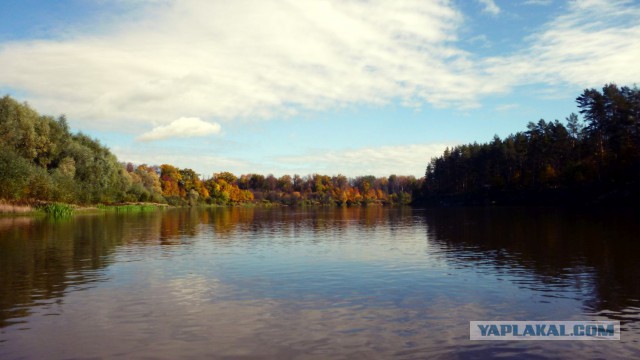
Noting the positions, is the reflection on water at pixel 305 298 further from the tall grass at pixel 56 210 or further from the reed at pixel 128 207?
the reed at pixel 128 207

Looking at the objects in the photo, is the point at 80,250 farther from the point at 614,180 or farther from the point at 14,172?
the point at 614,180

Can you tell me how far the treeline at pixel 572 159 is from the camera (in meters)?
102

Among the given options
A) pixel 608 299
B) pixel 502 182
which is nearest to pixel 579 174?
pixel 502 182

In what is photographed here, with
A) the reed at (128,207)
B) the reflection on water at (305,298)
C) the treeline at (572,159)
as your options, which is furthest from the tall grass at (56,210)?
the treeline at (572,159)

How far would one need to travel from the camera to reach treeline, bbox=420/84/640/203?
102 metres

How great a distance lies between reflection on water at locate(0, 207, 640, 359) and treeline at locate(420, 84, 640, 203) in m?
80.6

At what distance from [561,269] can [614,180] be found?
9354 centimetres

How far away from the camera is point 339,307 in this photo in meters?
17.9

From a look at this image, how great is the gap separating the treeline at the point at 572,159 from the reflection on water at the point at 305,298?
80.6m

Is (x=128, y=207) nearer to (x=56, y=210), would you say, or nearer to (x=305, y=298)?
(x=56, y=210)

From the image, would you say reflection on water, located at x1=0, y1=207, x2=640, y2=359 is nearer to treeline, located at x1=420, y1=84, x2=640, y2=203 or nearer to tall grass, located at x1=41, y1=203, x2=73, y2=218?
tall grass, located at x1=41, y1=203, x2=73, y2=218

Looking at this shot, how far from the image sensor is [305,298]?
19484 millimetres

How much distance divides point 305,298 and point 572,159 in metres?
134

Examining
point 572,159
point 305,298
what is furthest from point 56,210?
point 572,159
